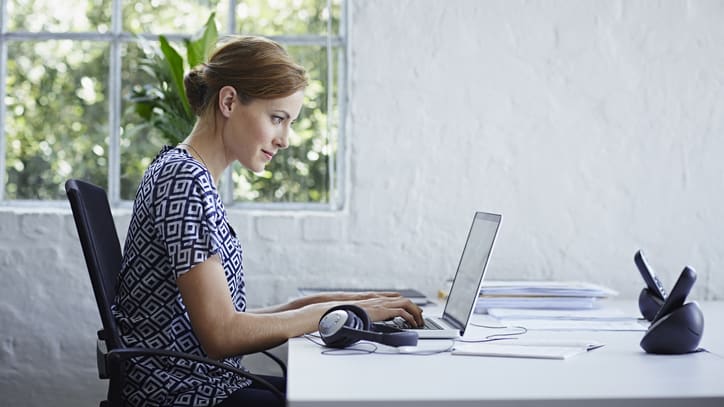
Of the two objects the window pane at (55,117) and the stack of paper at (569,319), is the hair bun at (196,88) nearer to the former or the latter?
the stack of paper at (569,319)

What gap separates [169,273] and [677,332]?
42.0 inches

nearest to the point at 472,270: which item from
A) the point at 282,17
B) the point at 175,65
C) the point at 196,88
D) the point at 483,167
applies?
the point at 196,88

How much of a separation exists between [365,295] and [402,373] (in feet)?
2.73

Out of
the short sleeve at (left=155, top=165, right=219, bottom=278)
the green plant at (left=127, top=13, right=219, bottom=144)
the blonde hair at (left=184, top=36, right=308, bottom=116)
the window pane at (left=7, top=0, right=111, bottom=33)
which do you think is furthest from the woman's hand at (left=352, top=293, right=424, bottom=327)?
the window pane at (left=7, top=0, right=111, bottom=33)

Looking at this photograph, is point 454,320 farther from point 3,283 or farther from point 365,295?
point 3,283

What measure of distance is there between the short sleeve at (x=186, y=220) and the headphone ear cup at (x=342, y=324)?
27cm

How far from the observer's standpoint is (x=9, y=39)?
11.4 feet

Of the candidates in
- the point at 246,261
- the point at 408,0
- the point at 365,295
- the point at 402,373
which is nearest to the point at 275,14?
the point at 408,0

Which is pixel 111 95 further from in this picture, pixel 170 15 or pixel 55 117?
pixel 170 15

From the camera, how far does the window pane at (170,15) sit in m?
3.49

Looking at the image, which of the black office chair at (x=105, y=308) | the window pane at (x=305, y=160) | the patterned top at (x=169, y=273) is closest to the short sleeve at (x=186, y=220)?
the patterned top at (x=169, y=273)

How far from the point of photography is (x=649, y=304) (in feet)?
7.81

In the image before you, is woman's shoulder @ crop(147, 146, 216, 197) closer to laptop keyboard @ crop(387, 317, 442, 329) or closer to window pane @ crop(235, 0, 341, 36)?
laptop keyboard @ crop(387, 317, 442, 329)

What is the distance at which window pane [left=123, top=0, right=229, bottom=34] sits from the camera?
11.4ft
